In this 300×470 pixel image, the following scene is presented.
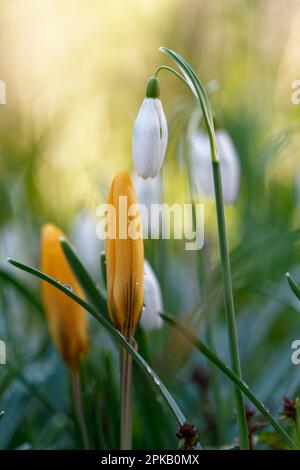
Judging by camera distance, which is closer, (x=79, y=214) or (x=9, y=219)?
(x=79, y=214)

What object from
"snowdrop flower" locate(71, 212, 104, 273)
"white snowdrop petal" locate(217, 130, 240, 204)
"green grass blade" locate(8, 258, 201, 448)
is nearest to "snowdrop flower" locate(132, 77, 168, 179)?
"green grass blade" locate(8, 258, 201, 448)

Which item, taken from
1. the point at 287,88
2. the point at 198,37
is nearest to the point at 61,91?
the point at 198,37

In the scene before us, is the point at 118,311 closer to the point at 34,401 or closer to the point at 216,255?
the point at 34,401

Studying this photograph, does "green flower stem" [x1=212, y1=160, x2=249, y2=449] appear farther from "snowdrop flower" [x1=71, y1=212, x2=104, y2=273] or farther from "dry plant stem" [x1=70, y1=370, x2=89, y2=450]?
"snowdrop flower" [x1=71, y1=212, x2=104, y2=273]

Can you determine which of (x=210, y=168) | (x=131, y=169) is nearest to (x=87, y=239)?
(x=210, y=168)

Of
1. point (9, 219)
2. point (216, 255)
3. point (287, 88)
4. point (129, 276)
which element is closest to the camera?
point (129, 276)

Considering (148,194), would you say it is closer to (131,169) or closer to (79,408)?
(79,408)
